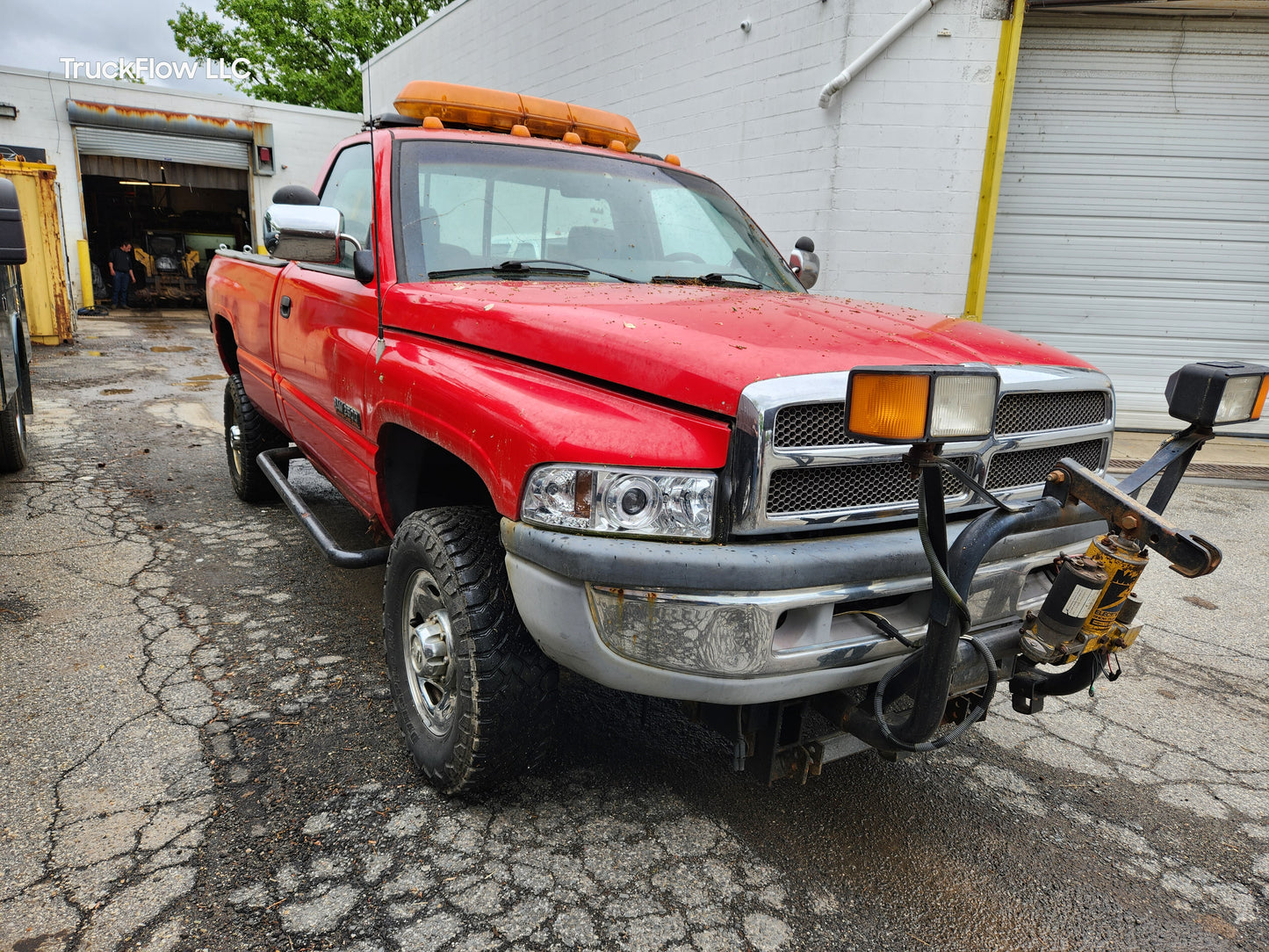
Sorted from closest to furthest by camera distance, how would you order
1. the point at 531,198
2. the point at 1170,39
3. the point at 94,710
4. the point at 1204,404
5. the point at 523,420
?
the point at 1204,404 < the point at 523,420 < the point at 94,710 < the point at 531,198 < the point at 1170,39

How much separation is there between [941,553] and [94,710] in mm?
2774

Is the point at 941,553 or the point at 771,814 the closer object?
the point at 941,553

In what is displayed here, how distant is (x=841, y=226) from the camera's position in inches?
294

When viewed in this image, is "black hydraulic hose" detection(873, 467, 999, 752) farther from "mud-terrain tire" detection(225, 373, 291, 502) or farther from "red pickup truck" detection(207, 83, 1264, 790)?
"mud-terrain tire" detection(225, 373, 291, 502)

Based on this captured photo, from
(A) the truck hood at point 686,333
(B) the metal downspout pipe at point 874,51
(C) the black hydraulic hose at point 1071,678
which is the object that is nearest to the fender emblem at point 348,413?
(A) the truck hood at point 686,333

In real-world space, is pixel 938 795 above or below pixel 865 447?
below

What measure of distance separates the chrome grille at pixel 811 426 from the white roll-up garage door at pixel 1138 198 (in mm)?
6925

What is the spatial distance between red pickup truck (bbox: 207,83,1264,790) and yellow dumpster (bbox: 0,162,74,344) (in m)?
10.7

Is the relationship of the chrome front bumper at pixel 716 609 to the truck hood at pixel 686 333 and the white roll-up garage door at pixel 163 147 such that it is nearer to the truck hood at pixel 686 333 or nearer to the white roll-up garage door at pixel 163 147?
the truck hood at pixel 686 333

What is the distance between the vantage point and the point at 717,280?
10.3ft

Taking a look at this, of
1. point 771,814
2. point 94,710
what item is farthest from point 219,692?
point 771,814

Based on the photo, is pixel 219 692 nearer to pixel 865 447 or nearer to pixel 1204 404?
pixel 865 447

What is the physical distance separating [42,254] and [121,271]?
10109 millimetres

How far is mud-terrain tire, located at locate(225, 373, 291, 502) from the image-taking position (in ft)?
16.0
